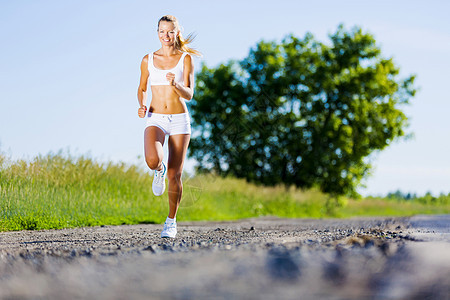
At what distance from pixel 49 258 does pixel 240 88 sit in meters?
24.9

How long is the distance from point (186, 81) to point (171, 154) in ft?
2.82

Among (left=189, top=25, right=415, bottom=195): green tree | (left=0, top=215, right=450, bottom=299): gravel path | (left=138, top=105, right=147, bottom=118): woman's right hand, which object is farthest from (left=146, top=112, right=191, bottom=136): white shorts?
(left=189, top=25, right=415, bottom=195): green tree

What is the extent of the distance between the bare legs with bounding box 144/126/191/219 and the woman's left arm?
18.9 inches

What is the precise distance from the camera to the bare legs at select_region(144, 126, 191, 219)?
5.55 m

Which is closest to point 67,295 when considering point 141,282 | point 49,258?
point 141,282

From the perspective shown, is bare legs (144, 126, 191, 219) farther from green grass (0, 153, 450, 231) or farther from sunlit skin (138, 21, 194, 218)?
green grass (0, 153, 450, 231)

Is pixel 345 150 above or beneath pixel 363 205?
above

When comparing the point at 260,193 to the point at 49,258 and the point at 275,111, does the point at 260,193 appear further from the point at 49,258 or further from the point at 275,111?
the point at 49,258

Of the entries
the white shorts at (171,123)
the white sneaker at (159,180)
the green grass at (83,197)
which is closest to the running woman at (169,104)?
the white shorts at (171,123)

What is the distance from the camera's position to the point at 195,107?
3002cm

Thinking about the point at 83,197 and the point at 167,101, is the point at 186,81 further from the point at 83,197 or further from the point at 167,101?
the point at 83,197

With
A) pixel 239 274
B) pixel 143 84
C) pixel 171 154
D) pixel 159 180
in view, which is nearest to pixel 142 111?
pixel 143 84

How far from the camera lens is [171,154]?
5.70m

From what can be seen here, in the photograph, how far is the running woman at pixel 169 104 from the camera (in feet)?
18.3
